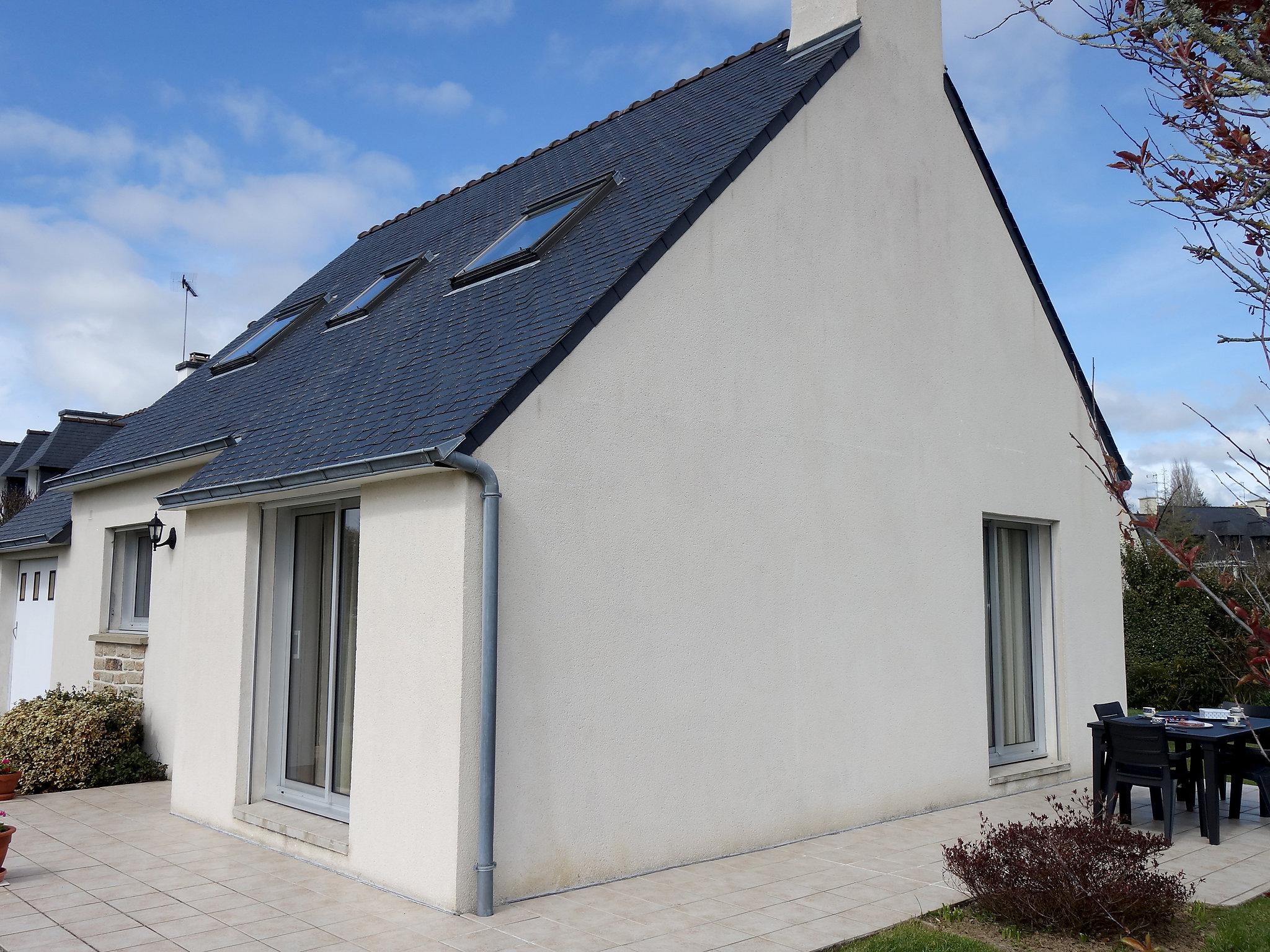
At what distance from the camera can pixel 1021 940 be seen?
18.9 feet

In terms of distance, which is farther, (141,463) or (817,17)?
(141,463)

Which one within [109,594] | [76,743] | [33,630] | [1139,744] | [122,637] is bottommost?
[76,743]

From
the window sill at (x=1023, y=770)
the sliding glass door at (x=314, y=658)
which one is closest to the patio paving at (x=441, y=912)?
the sliding glass door at (x=314, y=658)

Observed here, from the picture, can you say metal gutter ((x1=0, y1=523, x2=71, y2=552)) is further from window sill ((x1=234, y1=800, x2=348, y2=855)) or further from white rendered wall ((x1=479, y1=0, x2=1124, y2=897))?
white rendered wall ((x1=479, y1=0, x2=1124, y2=897))

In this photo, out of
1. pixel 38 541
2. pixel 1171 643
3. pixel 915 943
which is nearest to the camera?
pixel 915 943

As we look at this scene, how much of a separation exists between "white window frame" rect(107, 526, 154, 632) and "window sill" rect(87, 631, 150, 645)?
0.35 ft

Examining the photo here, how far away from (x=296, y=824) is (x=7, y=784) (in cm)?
403

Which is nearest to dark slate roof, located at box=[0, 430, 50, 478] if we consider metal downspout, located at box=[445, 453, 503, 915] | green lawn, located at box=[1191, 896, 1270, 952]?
metal downspout, located at box=[445, 453, 503, 915]

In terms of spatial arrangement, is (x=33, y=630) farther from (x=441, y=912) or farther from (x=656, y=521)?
(x=656, y=521)

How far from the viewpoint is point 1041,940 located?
574 cm

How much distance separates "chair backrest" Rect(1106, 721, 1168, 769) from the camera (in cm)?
Result: 801

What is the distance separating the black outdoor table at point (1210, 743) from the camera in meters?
8.02

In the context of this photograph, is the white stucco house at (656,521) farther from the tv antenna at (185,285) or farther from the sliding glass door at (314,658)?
the tv antenna at (185,285)

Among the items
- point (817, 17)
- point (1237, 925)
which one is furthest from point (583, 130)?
point (1237, 925)
